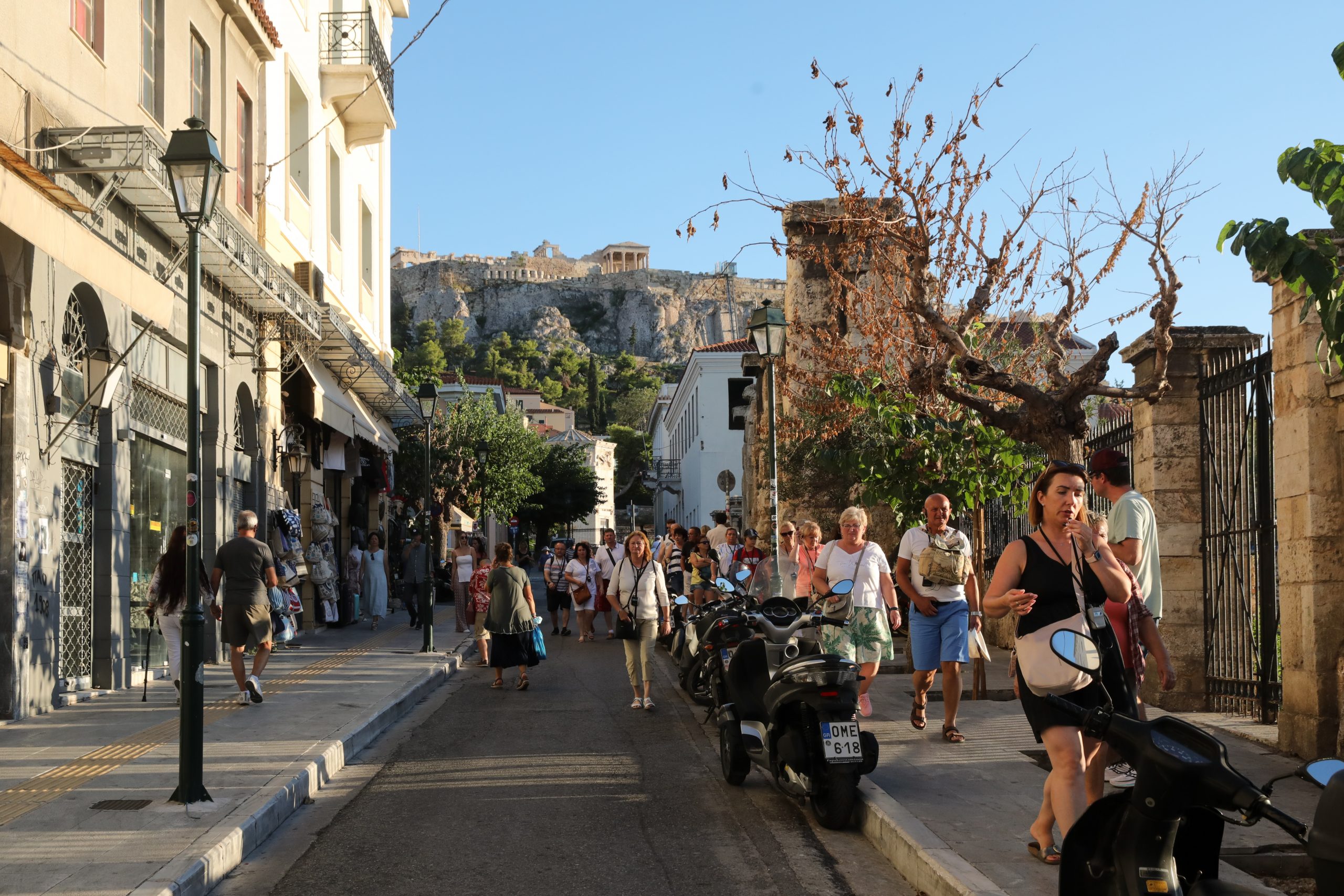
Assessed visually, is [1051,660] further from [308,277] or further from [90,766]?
[308,277]

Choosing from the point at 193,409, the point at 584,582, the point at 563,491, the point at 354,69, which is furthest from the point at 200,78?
the point at 563,491

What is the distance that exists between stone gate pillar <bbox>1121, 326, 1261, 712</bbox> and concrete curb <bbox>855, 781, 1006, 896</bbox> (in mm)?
3930

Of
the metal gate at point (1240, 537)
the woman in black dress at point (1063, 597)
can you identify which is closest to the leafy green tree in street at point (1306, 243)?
the woman in black dress at point (1063, 597)

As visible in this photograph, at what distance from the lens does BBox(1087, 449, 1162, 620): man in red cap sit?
283 inches

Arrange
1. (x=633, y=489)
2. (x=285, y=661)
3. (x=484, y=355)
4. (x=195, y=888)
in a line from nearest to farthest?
(x=195, y=888), (x=285, y=661), (x=633, y=489), (x=484, y=355)

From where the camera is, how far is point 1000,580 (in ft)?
18.0

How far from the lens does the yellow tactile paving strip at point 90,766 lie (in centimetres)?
744

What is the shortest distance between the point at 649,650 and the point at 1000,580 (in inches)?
311

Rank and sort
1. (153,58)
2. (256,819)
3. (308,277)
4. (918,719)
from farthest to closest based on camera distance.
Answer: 1. (308,277)
2. (153,58)
3. (918,719)
4. (256,819)

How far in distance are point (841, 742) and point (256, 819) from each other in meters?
3.14

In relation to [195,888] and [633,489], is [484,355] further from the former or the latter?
[195,888]

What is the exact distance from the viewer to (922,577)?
31.2ft

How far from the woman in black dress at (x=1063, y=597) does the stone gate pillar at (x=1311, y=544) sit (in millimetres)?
3275

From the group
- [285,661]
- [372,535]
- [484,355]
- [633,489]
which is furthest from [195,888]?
[484,355]
